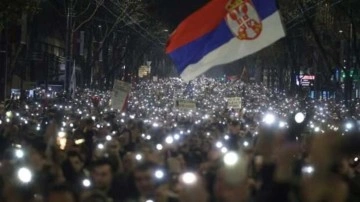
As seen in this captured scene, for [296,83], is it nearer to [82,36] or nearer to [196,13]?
[82,36]

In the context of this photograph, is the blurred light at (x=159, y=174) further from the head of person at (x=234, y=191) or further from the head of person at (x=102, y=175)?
the head of person at (x=234, y=191)

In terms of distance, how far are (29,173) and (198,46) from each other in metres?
3.22

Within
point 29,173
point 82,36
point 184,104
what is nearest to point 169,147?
point 29,173

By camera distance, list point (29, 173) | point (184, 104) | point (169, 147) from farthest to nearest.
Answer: point (184, 104), point (169, 147), point (29, 173)

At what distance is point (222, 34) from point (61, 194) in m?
4.72

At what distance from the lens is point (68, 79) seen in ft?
131

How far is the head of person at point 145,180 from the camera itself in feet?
28.0

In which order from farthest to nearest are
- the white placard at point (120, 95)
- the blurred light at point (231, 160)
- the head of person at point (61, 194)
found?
the white placard at point (120, 95), the blurred light at point (231, 160), the head of person at point (61, 194)

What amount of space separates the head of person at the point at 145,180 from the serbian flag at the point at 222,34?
240cm

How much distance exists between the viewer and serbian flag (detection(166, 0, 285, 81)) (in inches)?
415

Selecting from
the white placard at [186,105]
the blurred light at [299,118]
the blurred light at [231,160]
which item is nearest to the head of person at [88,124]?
the blurred light at [299,118]

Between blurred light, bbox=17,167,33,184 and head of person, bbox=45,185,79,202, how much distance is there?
4.78 feet

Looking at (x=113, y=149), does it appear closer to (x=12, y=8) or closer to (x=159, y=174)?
(x=159, y=174)

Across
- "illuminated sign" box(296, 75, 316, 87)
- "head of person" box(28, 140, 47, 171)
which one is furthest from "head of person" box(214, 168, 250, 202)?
"illuminated sign" box(296, 75, 316, 87)
